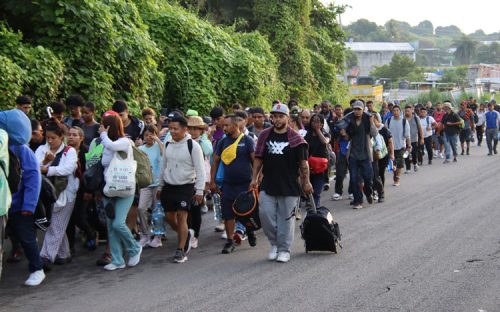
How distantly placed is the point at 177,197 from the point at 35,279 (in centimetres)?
203

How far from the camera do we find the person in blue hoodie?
7.83 m

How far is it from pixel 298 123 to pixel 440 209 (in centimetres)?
301

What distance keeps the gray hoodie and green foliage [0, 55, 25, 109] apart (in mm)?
3566

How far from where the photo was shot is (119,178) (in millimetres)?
8664

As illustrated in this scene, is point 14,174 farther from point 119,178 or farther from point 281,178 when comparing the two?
point 281,178

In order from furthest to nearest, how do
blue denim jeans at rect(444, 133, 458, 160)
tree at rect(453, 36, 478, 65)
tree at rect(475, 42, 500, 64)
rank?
tree at rect(453, 36, 478, 65)
tree at rect(475, 42, 500, 64)
blue denim jeans at rect(444, 133, 458, 160)

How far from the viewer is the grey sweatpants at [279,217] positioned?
9172mm

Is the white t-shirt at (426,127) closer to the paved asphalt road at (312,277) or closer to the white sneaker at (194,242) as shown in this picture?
the paved asphalt road at (312,277)

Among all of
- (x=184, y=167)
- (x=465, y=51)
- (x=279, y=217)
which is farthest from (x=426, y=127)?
(x=465, y=51)

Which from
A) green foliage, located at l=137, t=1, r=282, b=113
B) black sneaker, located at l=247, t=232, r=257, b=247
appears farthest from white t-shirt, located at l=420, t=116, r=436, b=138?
black sneaker, located at l=247, t=232, r=257, b=247

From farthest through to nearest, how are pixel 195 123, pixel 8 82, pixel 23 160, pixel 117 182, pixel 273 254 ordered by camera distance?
pixel 8 82 < pixel 195 123 < pixel 273 254 < pixel 117 182 < pixel 23 160

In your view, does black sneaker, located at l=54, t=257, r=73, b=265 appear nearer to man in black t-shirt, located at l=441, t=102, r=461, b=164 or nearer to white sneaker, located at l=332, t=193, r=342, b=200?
white sneaker, located at l=332, t=193, r=342, b=200

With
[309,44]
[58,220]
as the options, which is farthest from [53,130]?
[309,44]

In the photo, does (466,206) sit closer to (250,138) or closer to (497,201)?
(497,201)
